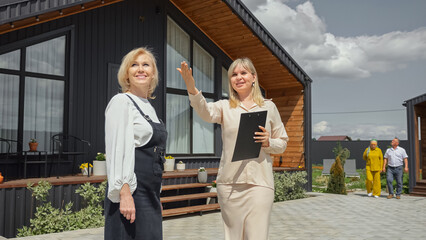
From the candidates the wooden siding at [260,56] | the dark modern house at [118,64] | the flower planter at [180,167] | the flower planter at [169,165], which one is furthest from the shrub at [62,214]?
the wooden siding at [260,56]

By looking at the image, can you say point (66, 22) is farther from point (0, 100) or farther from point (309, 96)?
point (309, 96)

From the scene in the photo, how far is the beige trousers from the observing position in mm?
2908

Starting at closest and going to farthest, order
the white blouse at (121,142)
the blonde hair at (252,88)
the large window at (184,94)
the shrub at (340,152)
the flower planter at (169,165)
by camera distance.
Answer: the white blouse at (121,142) < the blonde hair at (252,88) < the flower planter at (169,165) < the large window at (184,94) < the shrub at (340,152)

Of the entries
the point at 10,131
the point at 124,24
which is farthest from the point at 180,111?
the point at 10,131

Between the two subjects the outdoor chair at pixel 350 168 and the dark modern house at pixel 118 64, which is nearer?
the dark modern house at pixel 118 64

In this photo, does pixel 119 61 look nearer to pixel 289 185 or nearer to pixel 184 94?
pixel 184 94

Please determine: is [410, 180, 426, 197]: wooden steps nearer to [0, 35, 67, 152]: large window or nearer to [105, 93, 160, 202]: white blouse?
[0, 35, 67, 152]: large window

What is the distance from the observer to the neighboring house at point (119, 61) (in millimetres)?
8531

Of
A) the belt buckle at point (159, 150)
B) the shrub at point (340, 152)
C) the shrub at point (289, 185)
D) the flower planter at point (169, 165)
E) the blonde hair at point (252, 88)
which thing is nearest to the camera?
the belt buckle at point (159, 150)

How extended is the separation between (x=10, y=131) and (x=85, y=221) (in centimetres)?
268

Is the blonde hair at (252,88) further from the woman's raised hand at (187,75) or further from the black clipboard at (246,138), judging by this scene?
the woman's raised hand at (187,75)

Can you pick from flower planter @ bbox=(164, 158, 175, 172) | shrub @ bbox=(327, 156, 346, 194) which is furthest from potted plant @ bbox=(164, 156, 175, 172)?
shrub @ bbox=(327, 156, 346, 194)

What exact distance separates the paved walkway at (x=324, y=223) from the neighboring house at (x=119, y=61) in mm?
2633

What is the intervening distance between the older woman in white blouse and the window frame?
684 centimetres
